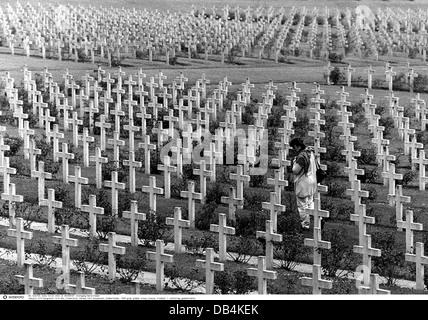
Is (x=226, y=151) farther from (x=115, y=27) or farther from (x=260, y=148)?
(x=115, y=27)

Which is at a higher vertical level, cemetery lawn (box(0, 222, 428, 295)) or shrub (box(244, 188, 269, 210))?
shrub (box(244, 188, 269, 210))

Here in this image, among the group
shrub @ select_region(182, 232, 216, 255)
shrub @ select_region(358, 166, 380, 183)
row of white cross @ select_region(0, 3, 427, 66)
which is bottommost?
shrub @ select_region(182, 232, 216, 255)

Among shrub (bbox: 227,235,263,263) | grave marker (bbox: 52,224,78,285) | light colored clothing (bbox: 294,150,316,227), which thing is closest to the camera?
grave marker (bbox: 52,224,78,285)

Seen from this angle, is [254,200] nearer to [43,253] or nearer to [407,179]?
[407,179]

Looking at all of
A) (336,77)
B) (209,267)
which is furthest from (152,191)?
(336,77)

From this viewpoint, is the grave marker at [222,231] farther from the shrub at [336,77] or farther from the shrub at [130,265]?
the shrub at [336,77]

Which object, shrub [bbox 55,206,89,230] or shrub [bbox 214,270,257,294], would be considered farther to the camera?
shrub [bbox 55,206,89,230]

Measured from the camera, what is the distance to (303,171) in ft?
68.8

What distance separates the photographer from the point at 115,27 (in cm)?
4094

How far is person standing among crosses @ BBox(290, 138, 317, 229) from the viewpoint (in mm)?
20719

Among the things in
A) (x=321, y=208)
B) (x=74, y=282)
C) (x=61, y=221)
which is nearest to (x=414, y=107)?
(x=321, y=208)

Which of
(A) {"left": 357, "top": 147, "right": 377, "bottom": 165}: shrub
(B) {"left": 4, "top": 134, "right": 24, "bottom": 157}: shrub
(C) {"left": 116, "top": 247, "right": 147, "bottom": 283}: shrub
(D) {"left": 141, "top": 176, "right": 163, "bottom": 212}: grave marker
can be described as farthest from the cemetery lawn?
(A) {"left": 357, "top": 147, "right": 377, "bottom": 165}: shrub

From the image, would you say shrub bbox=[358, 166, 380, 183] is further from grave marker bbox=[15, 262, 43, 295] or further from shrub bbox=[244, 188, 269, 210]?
grave marker bbox=[15, 262, 43, 295]

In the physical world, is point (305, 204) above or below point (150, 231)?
above
